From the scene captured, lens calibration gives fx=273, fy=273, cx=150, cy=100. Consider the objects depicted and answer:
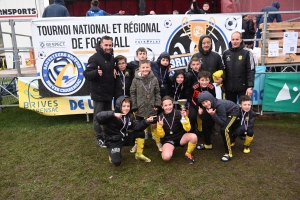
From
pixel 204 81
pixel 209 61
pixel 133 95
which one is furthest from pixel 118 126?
pixel 209 61

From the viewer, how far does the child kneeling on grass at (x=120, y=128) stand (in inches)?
160

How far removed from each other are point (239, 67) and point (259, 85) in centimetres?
152

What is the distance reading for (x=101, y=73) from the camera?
4.38 m

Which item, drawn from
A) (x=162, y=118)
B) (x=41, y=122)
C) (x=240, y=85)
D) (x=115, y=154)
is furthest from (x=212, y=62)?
(x=41, y=122)

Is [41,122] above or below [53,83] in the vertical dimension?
below

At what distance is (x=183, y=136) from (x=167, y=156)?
410mm

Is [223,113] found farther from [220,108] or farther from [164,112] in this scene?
[164,112]

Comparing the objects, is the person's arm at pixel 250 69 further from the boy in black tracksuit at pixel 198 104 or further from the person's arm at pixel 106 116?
the person's arm at pixel 106 116

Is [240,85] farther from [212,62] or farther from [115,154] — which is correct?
[115,154]

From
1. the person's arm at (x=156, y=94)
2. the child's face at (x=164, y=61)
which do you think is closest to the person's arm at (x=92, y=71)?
the person's arm at (x=156, y=94)

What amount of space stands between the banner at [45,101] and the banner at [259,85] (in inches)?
142

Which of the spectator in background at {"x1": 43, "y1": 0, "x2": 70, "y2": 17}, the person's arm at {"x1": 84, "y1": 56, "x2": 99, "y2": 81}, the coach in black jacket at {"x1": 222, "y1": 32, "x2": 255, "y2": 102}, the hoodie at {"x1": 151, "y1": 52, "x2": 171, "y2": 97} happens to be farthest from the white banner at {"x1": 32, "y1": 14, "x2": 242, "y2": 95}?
the person's arm at {"x1": 84, "y1": 56, "x2": 99, "y2": 81}

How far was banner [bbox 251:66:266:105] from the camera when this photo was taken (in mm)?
5898

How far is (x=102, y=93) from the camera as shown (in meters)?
4.62
